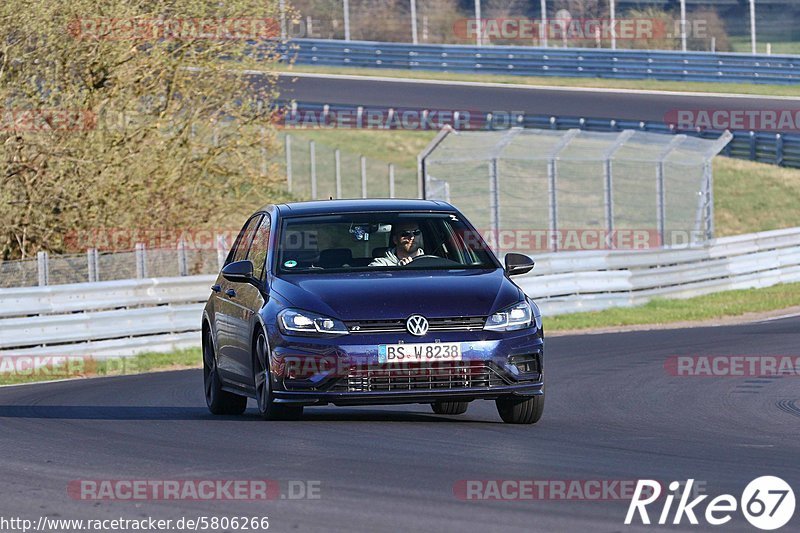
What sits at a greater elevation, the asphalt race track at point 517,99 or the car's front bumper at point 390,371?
the car's front bumper at point 390,371

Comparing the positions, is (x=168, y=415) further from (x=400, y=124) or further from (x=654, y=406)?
(x=400, y=124)

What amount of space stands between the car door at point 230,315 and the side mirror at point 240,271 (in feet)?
0.83

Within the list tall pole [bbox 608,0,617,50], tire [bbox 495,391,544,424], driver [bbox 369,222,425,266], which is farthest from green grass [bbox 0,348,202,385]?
tall pole [bbox 608,0,617,50]

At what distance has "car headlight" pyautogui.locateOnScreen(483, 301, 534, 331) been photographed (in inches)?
401

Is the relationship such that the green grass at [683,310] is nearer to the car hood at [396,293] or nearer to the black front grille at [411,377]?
the car hood at [396,293]

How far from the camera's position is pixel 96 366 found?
751 inches

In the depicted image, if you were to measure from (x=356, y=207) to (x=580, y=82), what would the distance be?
37.1 metres

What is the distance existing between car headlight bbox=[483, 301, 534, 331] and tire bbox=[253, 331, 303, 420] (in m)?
1.42

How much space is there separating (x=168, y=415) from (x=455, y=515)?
221 inches

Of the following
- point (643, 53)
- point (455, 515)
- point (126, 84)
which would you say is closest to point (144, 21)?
point (126, 84)

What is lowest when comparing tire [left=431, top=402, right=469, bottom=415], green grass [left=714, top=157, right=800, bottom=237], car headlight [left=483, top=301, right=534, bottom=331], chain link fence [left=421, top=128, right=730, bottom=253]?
green grass [left=714, top=157, right=800, bottom=237]

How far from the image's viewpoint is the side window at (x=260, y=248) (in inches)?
447

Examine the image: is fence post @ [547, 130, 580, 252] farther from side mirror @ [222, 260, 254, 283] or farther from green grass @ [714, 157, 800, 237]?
side mirror @ [222, 260, 254, 283]

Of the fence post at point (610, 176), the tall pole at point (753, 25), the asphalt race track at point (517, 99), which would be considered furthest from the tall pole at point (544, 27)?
the fence post at point (610, 176)
